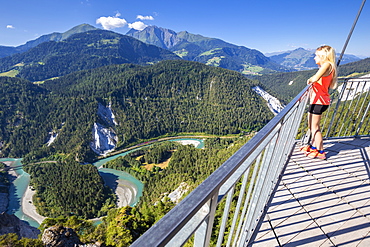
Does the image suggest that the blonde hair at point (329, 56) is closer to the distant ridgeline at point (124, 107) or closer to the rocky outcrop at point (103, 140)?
the distant ridgeline at point (124, 107)

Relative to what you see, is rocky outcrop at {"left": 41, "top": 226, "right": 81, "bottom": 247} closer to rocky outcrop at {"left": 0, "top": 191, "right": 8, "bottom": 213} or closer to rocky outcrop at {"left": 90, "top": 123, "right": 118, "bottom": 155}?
rocky outcrop at {"left": 0, "top": 191, "right": 8, "bottom": 213}

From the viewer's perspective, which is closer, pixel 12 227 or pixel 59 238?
pixel 59 238

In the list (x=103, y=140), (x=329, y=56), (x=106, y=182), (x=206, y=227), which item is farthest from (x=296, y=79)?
(x=206, y=227)

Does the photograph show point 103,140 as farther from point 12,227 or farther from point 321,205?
point 321,205

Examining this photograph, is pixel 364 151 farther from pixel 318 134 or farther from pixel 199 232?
pixel 199 232

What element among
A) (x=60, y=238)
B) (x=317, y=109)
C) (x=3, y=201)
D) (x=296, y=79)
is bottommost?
(x=3, y=201)

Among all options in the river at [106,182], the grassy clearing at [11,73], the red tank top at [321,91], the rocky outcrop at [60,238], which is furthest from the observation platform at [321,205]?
the grassy clearing at [11,73]

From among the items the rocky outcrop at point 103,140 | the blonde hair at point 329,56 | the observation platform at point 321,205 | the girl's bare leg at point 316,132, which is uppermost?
the blonde hair at point 329,56
